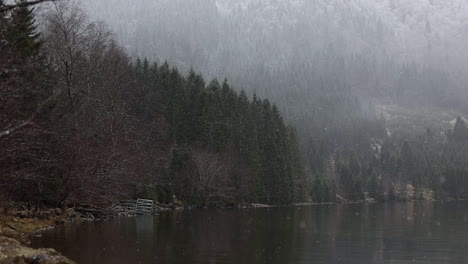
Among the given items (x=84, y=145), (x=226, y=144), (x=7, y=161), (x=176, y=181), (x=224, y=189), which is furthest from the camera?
(x=226, y=144)

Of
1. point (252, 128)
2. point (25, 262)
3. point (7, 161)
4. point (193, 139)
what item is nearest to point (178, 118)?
point (193, 139)

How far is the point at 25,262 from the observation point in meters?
13.6

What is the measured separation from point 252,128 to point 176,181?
26910mm

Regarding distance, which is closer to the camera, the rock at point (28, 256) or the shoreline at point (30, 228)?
the rock at point (28, 256)

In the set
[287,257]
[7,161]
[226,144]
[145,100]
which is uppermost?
[145,100]

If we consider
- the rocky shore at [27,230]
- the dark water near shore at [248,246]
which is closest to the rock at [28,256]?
the rocky shore at [27,230]

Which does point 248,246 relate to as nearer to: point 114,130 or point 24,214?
point 24,214

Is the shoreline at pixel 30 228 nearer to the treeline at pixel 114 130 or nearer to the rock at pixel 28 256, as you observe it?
the rock at pixel 28 256

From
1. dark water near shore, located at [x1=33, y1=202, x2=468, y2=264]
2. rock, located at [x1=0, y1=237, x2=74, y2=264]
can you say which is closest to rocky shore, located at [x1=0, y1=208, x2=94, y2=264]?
rock, located at [x1=0, y1=237, x2=74, y2=264]

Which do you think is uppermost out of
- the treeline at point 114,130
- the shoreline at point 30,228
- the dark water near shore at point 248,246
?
the treeline at point 114,130

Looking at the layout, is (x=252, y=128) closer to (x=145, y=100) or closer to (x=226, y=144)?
(x=226, y=144)

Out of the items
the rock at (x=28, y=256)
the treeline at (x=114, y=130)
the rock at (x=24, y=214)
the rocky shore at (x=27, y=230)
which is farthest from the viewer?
the rock at (x=24, y=214)

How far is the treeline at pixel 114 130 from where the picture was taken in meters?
22.0

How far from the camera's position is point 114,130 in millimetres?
43469
